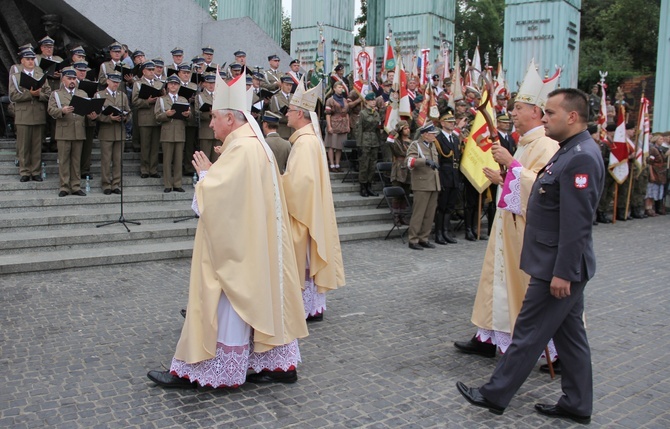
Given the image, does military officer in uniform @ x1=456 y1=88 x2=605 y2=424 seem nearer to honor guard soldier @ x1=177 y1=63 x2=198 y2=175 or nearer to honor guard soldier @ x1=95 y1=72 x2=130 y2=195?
honor guard soldier @ x1=95 y1=72 x2=130 y2=195

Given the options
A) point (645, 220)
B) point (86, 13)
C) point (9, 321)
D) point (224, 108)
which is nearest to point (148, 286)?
point (9, 321)

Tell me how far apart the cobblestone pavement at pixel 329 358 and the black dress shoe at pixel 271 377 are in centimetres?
7

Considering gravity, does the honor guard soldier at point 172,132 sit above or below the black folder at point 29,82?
below

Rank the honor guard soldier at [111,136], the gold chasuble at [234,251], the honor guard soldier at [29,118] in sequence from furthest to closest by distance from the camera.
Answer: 1. the honor guard soldier at [111,136]
2. the honor guard soldier at [29,118]
3. the gold chasuble at [234,251]

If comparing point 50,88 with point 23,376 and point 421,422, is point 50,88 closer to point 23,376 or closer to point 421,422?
point 23,376

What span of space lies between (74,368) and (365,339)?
2419 mm

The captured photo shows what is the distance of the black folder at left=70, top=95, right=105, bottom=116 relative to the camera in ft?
29.9

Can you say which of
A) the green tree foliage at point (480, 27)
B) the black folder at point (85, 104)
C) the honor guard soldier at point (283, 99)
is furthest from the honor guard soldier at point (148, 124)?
the green tree foliage at point (480, 27)

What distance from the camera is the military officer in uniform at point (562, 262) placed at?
3.71 metres

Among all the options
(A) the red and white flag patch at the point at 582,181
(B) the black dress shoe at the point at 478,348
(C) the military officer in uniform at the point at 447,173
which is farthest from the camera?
(C) the military officer in uniform at the point at 447,173

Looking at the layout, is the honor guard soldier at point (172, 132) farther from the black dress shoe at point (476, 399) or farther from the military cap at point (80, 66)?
the black dress shoe at point (476, 399)

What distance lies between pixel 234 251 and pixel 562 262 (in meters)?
2.07

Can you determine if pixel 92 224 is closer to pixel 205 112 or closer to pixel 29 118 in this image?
pixel 29 118

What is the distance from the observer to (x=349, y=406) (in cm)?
420
